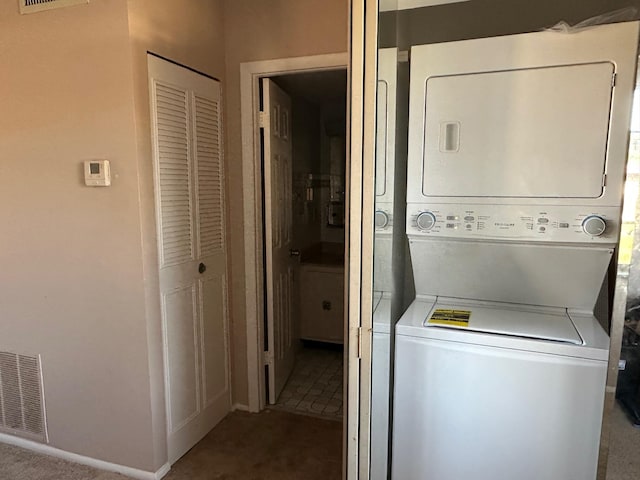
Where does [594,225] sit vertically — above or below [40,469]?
above

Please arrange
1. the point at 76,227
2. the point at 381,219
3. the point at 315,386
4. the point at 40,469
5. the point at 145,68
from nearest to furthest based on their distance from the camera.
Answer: the point at 381,219 < the point at 145,68 < the point at 76,227 < the point at 40,469 < the point at 315,386

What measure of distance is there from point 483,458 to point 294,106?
2.56 meters

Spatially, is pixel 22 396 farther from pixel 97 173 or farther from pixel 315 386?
pixel 315 386

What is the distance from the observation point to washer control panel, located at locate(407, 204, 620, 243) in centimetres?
149

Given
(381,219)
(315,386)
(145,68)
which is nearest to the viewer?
(381,219)

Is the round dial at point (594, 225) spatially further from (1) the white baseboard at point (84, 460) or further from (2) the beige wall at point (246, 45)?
(1) the white baseboard at point (84, 460)

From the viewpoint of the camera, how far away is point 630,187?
121 centimetres

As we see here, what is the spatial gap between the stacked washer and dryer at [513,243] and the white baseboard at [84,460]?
3.75ft

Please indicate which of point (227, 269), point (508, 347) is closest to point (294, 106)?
point (227, 269)

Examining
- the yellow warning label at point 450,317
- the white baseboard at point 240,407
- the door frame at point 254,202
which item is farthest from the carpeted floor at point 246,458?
the yellow warning label at point 450,317

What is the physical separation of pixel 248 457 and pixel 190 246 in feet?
3.68

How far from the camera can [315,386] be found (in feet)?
9.70

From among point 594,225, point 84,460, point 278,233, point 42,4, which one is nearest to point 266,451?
point 84,460

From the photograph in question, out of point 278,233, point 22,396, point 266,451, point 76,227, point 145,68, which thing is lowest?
point 266,451
